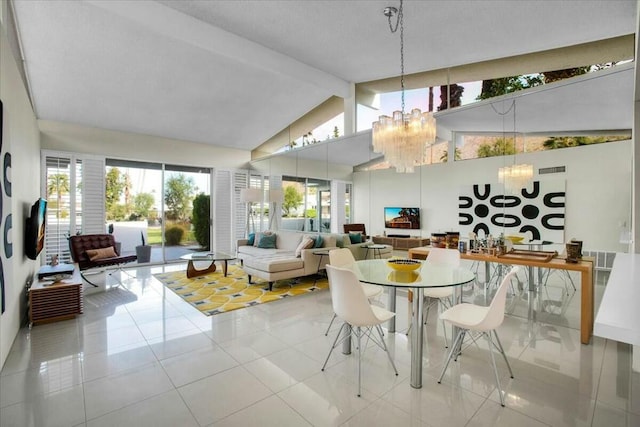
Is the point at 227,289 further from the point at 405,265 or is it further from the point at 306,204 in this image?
the point at 405,265

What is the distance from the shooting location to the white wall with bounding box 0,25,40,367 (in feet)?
8.49

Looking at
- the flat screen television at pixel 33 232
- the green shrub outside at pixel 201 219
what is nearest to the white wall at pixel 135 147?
the green shrub outside at pixel 201 219

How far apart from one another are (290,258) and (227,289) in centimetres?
116

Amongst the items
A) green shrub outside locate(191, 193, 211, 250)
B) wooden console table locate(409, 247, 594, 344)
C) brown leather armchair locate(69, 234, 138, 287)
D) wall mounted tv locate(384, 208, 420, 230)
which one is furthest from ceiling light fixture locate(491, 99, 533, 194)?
green shrub outside locate(191, 193, 211, 250)

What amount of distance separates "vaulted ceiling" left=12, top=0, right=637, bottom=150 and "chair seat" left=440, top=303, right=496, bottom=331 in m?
3.20

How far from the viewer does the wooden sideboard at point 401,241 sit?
17.0ft

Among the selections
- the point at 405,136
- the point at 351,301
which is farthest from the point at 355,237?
the point at 351,301

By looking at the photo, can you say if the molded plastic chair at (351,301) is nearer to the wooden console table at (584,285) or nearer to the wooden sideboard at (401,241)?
the wooden console table at (584,285)

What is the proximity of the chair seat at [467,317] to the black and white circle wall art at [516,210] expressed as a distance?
6.44ft

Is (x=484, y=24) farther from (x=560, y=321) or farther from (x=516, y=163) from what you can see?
(x=560, y=321)

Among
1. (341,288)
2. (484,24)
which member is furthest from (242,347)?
(484,24)

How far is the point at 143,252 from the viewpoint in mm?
6949

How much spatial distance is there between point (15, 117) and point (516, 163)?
5765mm

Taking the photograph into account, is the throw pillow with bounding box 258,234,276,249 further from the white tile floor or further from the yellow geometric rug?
the white tile floor
